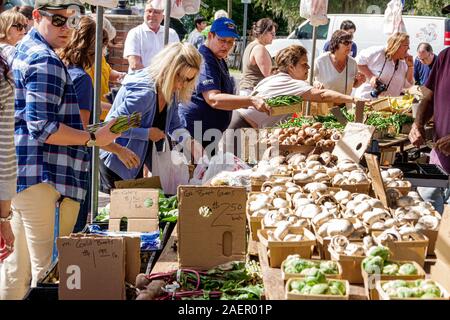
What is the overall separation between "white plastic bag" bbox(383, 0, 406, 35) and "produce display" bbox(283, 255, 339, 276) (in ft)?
26.5

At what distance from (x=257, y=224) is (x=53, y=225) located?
1199 mm

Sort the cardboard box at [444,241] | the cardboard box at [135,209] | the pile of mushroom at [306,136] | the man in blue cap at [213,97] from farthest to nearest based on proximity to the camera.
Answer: the man in blue cap at [213,97] < the pile of mushroom at [306,136] < the cardboard box at [135,209] < the cardboard box at [444,241]

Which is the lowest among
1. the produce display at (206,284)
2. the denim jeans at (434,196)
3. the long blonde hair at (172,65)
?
the denim jeans at (434,196)

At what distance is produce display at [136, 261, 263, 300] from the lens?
3078mm

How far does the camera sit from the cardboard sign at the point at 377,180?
12.6 feet

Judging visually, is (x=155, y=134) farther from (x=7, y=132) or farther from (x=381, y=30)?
(x=381, y=30)

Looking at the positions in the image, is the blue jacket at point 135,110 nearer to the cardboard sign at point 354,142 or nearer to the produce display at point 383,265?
the cardboard sign at point 354,142

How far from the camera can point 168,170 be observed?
16.6 feet

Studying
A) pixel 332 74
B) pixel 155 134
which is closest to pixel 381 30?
pixel 332 74

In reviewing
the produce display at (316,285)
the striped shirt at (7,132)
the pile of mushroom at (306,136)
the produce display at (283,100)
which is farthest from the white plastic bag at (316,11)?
the produce display at (316,285)

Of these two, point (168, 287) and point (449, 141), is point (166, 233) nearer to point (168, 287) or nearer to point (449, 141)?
point (168, 287)

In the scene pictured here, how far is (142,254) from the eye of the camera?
12.5 ft

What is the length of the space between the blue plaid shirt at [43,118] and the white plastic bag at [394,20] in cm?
718
